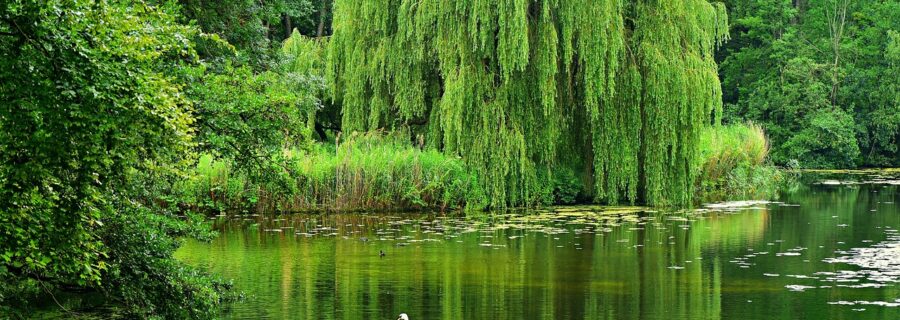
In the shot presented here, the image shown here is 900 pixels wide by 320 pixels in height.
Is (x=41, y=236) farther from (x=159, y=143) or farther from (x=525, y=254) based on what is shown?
(x=525, y=254)

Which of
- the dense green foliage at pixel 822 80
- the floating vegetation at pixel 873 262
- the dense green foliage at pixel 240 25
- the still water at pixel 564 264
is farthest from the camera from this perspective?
the dense green foliage at pixel 822 80

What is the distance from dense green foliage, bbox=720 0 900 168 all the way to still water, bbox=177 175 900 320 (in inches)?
894

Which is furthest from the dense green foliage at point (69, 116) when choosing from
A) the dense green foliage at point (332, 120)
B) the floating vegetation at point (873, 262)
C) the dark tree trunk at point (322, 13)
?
the dark tree trunk at point (322, 13)

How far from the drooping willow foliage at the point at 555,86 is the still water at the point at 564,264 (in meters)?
1.06

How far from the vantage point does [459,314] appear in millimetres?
12172

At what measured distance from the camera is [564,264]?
1560cm

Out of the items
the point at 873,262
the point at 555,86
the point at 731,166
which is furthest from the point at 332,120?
the point at 873,262

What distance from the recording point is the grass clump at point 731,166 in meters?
26.4

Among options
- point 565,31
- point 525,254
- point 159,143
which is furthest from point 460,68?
point 159,143

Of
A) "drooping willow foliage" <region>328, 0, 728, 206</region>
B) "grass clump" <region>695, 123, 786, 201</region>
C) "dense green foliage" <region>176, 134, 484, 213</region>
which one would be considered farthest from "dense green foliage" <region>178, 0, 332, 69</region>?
"grass clump" <region>695, 123, 786, 201</region>

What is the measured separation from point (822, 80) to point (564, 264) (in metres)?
34.3

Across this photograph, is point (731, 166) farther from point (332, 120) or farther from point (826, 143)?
point (826, 143)

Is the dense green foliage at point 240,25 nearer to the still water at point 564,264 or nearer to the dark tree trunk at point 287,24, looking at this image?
the still water at point 564,264

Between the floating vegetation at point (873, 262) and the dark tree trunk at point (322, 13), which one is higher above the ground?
the dark tree trunk at point (322, 13)
